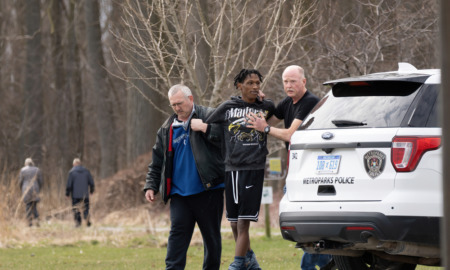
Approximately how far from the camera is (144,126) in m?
28.7

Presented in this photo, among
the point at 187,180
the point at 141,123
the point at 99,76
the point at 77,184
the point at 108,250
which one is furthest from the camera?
the point at 99,76

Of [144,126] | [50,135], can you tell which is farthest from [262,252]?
[50,135]

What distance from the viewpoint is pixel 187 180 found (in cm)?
902

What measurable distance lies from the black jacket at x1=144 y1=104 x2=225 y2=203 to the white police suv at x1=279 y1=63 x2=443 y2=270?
1.16 metres

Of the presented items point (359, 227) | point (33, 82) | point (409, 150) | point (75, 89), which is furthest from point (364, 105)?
point (75, 89)

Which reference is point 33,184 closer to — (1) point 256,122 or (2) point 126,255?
(2) point 126,255

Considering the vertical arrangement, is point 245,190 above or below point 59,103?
above

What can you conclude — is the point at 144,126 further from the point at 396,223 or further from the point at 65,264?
the point at 396,223

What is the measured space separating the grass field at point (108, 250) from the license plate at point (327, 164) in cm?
379

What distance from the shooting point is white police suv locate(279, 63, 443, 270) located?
23.4 feet

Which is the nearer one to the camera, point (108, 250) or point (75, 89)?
point (108, 250)

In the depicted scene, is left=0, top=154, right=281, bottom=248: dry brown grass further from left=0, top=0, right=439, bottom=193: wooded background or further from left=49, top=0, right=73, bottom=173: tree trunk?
left=49, top=0, right=73, bottom=173: tree trunk

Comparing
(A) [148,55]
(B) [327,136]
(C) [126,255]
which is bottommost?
(C) [126,255]

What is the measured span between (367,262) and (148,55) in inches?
220
